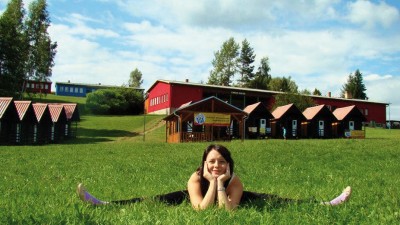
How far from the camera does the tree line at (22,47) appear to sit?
51.1 metres

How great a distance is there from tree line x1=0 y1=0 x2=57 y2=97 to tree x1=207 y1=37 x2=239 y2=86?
121 ft

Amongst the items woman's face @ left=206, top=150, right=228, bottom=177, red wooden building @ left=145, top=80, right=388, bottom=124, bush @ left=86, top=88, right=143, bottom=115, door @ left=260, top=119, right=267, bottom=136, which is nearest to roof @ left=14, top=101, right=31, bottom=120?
red wooden building @ left=145, top=80, right=388, bottom=124

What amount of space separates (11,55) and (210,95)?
3101 centimetres

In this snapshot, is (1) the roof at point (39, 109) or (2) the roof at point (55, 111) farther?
(2) the roof at point (55, 111)

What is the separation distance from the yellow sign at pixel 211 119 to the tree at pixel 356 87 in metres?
79.7

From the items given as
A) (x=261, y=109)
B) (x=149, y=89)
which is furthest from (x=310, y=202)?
(x=149, y=89)

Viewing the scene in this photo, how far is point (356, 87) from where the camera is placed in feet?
359

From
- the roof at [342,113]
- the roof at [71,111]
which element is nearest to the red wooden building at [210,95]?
the roof at [342,113]

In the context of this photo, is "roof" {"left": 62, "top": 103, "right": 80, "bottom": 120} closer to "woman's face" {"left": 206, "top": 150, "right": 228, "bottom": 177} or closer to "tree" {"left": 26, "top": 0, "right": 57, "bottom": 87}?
"tree" {"left": 26, "top": 0, "right": 57, "bottom": 87}

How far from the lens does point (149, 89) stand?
7619cm

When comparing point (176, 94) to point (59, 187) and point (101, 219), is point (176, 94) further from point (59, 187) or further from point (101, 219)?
point (101, 219)

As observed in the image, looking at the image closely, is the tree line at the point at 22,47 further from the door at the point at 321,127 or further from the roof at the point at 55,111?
the door at the point at 321,127

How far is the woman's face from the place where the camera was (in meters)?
5.52

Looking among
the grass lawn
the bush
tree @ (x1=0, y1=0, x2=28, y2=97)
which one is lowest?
the grass lawn
